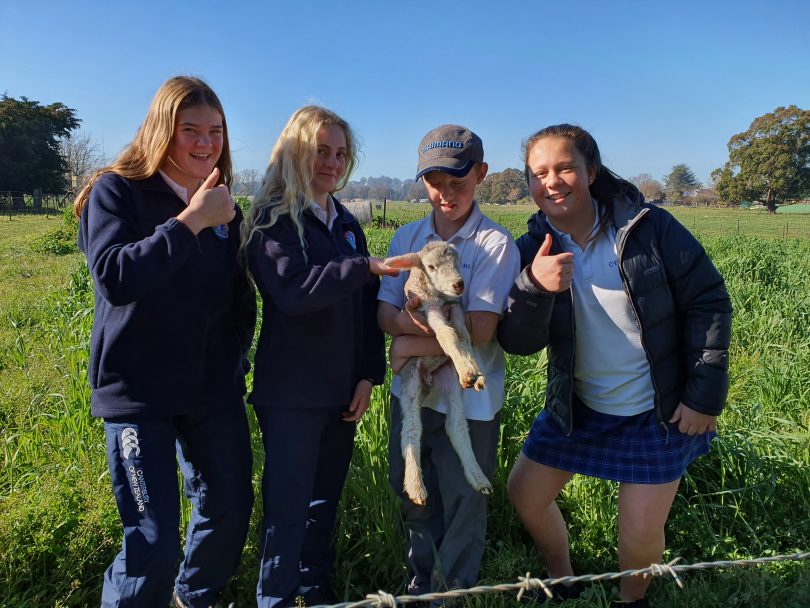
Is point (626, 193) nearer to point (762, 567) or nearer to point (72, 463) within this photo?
Answer: point (762, 567)

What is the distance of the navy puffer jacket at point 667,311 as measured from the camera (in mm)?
2621

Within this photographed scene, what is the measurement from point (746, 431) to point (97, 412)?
429cm

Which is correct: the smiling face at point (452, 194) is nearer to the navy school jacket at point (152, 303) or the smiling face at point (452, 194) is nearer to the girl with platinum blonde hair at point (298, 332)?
the girl with platinum blonde hair at point (298, 332)

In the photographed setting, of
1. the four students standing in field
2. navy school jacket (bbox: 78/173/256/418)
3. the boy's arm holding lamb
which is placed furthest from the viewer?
the boy's arm holding lamb

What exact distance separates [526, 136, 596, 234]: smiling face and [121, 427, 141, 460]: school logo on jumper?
2.13 m

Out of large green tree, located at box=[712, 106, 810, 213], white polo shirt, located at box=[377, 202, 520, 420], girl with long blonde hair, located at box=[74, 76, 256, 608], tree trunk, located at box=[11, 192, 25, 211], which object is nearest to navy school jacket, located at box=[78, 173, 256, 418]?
girl with long blonde hair, located at box=[74, 76, 256, 608]

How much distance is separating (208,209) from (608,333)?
1.98 meters

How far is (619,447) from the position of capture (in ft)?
9.39

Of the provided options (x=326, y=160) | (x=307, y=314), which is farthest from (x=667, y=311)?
(x=326, y=160)

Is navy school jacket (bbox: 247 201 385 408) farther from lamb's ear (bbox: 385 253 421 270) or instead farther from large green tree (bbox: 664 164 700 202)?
large green tree (bbox: 664 164 700 202)

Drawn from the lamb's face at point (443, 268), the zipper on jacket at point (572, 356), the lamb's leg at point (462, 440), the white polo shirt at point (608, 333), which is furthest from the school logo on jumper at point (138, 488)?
the white polo shirt at point (608, 333)

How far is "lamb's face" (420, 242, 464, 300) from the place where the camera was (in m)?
2.62

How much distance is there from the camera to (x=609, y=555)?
342 centimetres

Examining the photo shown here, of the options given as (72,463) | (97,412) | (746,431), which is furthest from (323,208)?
(746,431)
